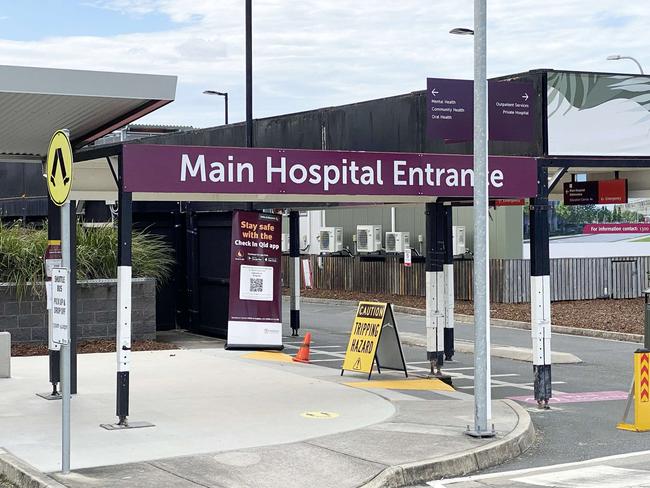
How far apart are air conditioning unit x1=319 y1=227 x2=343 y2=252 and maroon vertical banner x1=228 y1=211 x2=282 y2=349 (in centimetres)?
1937

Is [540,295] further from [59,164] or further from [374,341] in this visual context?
[59,164]

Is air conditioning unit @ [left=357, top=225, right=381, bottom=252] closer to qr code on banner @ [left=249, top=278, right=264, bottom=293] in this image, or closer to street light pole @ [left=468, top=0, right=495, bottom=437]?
qr code on banner @ [left=249, top=278, right=264, bottom=293]

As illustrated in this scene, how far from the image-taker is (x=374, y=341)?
15430mm

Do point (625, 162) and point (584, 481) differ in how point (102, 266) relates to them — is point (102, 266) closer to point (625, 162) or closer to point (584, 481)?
point (625, 162)

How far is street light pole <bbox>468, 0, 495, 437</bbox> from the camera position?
431 inches

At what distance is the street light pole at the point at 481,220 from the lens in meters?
10.9

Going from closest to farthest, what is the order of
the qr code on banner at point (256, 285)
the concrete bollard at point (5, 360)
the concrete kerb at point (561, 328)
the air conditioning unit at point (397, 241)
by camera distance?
the concrete bollard at point (5, 360)
the qr code on banner at point (256, 285)
the concrete kerb at point (561, 328)
the air conditioning unit at point (397, 241)

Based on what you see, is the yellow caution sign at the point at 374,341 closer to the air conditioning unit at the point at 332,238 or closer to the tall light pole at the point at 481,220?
the tall light pole at the point at 481,220

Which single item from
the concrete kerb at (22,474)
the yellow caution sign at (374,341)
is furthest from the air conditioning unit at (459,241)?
the concrete kerb at (22,474)

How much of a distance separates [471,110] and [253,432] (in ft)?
17.2

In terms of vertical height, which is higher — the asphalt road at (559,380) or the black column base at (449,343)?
the black column base at (449,343)

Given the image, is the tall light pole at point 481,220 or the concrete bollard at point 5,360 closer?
the tall light pole at point 481,220

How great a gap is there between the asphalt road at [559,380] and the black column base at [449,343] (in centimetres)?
19

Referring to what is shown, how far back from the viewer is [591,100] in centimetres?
1409
